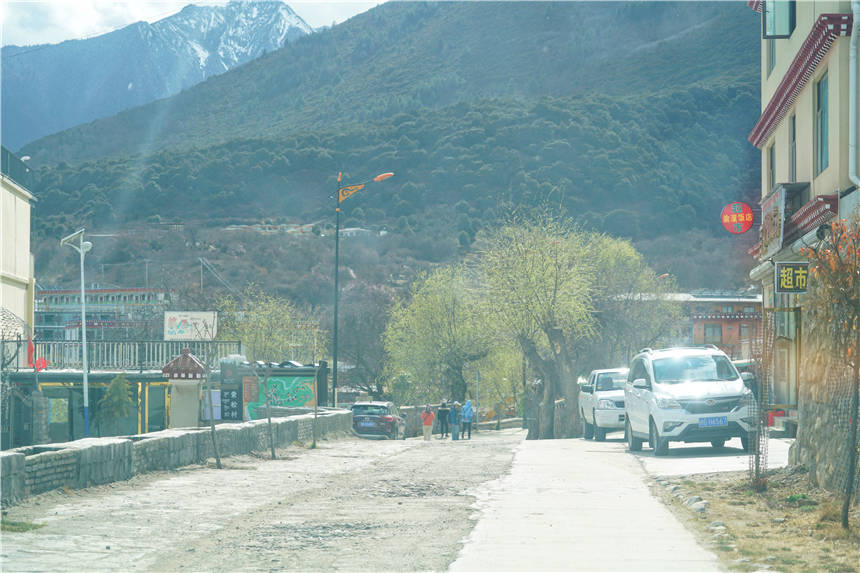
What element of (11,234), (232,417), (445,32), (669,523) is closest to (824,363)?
(669,523)

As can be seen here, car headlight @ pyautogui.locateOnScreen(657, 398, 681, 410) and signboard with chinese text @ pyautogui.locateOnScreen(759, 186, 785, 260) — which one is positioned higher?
signboard with chinese text @ pyautogui.locateOnScreen(759, 186, 785, 260)

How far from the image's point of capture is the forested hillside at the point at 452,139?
332ft

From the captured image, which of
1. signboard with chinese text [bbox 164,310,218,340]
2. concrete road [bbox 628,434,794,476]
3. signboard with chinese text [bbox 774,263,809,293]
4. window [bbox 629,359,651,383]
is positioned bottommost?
concrete road [bbox 628,434,794,476]

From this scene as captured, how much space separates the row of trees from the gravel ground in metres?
23.6

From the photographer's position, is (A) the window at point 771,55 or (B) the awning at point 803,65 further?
(A) the window at point 771,55

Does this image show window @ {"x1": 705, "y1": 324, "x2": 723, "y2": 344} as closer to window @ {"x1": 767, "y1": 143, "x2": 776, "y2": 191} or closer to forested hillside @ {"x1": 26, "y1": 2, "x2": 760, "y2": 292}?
forested hillside @ {"x1": 26, "y1": 2, "x2": 760, "y2": 292}

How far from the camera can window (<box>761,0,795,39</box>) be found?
22656mm

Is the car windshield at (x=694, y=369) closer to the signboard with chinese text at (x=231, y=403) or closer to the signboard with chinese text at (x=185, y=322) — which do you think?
the signboard with chinese text at (x=231, y=403)

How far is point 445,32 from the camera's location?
16588 cm

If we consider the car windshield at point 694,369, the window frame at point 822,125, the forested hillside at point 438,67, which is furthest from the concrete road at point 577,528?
the forested hillside at point 438,67

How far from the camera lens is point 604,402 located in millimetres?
26625

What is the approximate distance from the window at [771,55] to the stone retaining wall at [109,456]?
16.3 m

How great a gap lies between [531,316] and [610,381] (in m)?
12.6

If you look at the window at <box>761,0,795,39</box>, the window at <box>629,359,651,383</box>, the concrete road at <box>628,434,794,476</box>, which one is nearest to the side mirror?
the window at <box>629,359,651,383</box>
